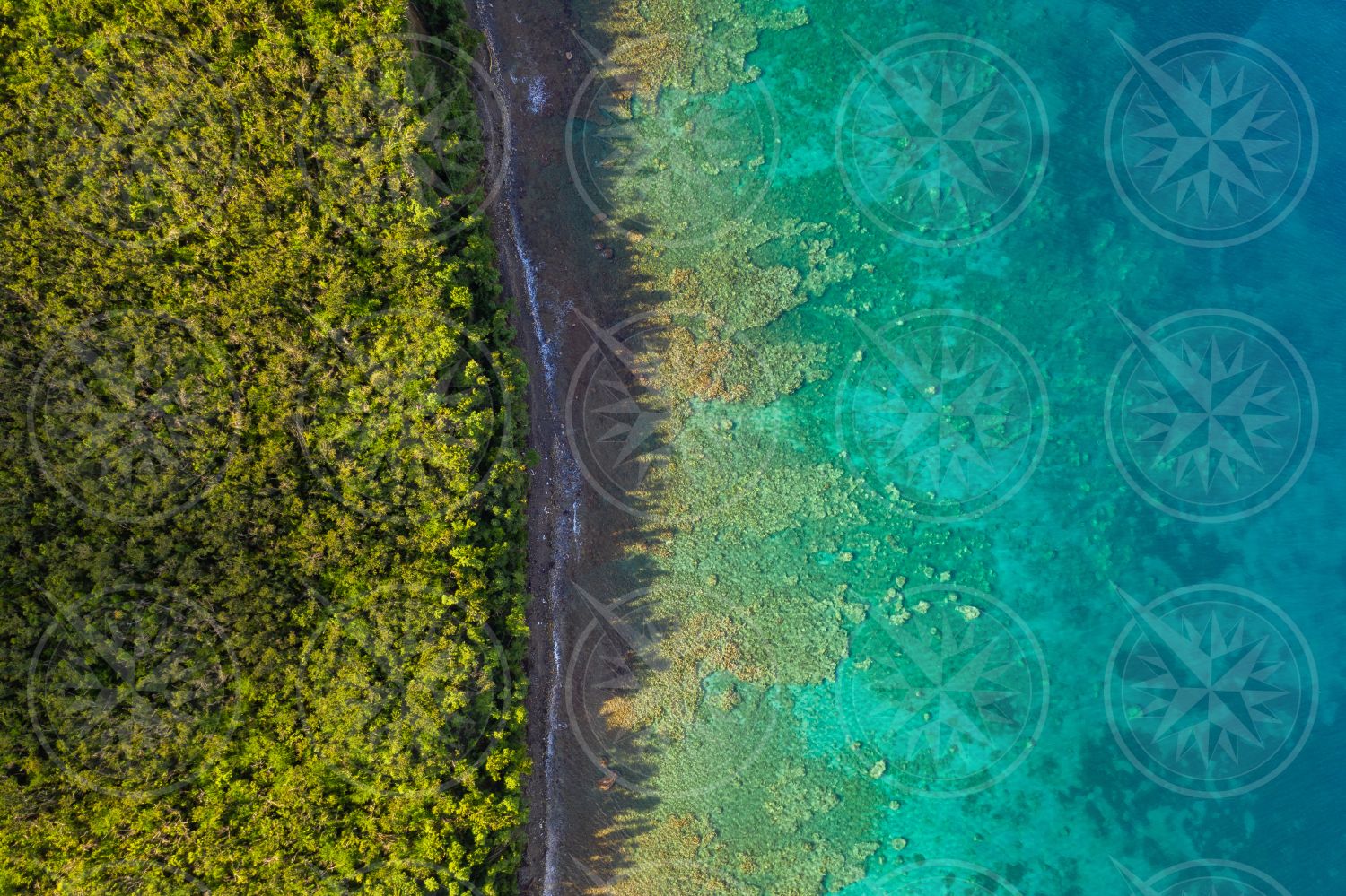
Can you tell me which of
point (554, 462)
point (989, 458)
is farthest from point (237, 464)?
point (989, 458)

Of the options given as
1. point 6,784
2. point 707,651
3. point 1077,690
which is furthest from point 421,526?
point 1077,690

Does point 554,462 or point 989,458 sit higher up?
point 989,458

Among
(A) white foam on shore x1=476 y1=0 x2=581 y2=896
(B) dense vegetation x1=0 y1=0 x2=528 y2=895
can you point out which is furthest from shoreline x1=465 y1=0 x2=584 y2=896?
(B) dense vegetation x1=0 y1=0 x2=528 y2=895

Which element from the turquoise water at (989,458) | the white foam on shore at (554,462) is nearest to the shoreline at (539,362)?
the white foam on shore at (554,462)

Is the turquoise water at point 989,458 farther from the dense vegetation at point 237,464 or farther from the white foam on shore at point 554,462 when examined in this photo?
the dense vegetation at point 237,464

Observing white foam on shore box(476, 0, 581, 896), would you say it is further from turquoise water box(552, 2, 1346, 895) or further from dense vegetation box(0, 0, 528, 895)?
dense vegetation box(0, 0, 528, 895)

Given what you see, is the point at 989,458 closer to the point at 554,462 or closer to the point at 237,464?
the point at 554,462
